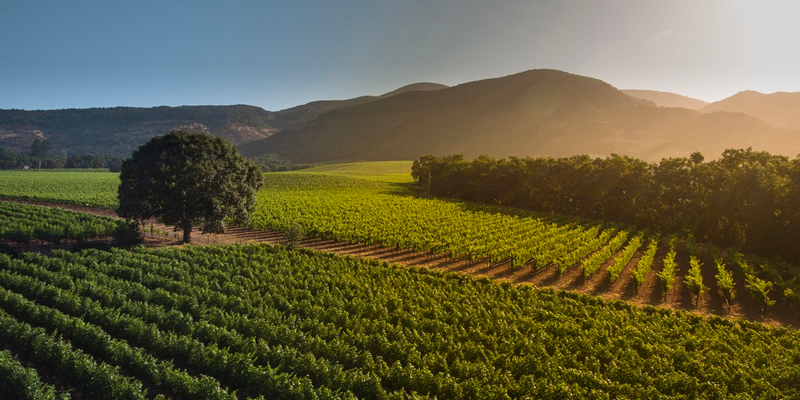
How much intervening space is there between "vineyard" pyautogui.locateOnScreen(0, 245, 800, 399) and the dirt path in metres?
4.40

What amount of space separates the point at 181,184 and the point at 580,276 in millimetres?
30621

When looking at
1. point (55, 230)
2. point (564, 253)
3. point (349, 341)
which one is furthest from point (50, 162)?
point (564, 253)

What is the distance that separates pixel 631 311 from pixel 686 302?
273 inches

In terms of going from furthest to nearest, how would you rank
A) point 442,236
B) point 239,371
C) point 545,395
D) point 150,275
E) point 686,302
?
point 442,236 → point 686,302 → point 150,275 → point 239,371 → point 545,395

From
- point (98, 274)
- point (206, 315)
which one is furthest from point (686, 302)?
point (98, 274)

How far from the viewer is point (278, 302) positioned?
1789 centimetres

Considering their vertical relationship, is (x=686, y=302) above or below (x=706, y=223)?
below

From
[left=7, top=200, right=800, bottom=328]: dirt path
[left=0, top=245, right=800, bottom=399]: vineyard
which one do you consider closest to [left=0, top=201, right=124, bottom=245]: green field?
[left=7, top=200, right=800, bottom=328]: dirt path

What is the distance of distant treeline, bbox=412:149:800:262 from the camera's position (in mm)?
35281

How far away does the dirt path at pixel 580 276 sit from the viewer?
70.8 feet

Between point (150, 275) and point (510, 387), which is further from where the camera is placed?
point (150, 275)

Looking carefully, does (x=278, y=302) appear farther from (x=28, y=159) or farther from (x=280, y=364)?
(x=28, y=159)

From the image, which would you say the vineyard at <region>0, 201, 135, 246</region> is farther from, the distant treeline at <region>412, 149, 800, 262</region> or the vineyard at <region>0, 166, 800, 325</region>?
the distant treeline at <region>412, 149, 800, 262</region>

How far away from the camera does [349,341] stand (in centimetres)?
1423
